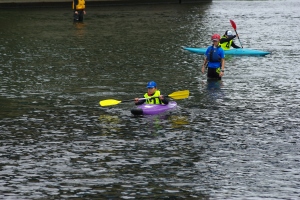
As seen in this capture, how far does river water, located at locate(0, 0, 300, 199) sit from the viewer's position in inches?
628

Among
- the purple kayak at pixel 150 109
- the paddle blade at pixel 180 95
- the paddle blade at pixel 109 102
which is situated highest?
the paddle blade at pixel 180 95

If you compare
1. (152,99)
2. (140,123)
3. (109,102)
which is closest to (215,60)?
(152,99)

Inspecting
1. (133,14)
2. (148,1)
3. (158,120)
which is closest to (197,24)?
(133,14)

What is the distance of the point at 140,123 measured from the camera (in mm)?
21641

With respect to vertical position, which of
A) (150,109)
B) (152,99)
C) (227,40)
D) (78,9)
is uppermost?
(78,9)

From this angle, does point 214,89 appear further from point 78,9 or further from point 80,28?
point 78,9

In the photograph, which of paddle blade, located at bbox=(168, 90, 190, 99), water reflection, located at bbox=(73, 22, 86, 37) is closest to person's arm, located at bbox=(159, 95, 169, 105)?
paddle blade, located at bbox=(168, 90, 190, 99)

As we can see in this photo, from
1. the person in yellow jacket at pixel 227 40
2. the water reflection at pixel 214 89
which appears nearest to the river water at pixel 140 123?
the water reflection at pixel 214 89

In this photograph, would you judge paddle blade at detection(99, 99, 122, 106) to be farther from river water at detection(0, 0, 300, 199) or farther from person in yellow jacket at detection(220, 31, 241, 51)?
person in yellow jacket at detection(220, 31, 241, 51)

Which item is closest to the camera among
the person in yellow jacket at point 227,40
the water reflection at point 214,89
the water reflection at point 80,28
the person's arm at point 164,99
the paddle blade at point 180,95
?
the person's arm at point 164,99

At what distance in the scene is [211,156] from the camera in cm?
1814

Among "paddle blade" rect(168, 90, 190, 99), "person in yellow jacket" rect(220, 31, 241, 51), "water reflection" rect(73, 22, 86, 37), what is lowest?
"water reflection" rect(73, 22, 86, 37)

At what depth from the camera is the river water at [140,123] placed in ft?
52.3

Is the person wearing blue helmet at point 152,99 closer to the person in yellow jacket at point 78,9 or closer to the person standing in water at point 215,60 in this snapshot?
the person standing in water at point 215,60
